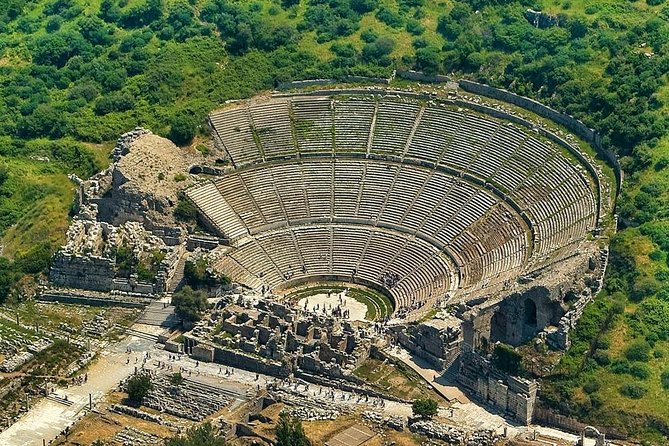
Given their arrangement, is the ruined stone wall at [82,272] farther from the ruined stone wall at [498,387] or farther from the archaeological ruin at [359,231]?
the ruined stone wall at [498,387]

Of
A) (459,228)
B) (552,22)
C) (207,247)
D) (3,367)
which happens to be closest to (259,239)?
(207,247)

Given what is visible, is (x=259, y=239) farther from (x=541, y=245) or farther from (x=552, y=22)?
(x=552, y=22)

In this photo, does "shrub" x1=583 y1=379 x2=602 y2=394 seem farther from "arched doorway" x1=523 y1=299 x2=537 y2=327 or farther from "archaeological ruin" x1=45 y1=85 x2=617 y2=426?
"arched doorway" x1=523 y1=299 x2=537 y2=327

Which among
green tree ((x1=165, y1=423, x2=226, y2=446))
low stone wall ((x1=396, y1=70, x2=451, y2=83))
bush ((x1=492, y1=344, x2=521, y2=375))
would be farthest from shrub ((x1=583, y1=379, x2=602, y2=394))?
low stone wall ((x1=396, y1=70, x2=451, y2=83))

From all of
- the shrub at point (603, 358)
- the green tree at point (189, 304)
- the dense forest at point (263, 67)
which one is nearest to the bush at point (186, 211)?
the dense forest at point (263, 67)

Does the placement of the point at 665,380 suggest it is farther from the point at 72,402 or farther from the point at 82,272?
the point at 82,272
